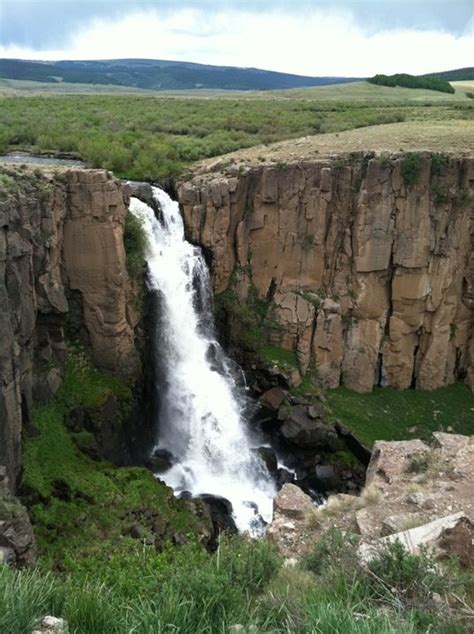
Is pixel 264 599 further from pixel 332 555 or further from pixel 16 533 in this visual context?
pixel 16 533

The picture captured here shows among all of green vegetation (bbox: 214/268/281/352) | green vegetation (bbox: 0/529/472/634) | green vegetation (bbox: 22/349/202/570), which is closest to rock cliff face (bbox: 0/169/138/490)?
green vegetation (bbox: 22/349/202/570)

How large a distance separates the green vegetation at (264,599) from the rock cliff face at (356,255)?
21342 millimetres

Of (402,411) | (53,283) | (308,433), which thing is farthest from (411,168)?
(53,283)

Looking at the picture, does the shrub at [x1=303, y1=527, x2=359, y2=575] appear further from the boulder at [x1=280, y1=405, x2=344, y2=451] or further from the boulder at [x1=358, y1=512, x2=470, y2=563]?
the boulder at [x1=280, y1=405, x2=344, y2=451]

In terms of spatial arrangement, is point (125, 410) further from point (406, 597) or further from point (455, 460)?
point (406, 597)

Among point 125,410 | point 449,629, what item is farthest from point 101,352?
point 449,629

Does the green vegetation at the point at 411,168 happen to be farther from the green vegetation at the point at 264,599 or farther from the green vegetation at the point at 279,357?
the green vegetation at the point at 264,599

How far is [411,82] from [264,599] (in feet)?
356

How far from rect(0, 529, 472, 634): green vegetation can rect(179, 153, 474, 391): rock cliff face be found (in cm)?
2134

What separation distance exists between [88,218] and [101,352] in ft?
18.1

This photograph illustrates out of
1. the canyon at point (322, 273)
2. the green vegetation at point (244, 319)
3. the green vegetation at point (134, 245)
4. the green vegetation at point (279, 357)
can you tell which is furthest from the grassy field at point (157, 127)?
the green vegetation at point (279, 357)

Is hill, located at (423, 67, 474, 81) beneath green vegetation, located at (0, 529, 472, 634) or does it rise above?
above

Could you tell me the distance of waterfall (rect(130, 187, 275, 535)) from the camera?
2541 centimetres

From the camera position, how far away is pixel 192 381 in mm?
27594
